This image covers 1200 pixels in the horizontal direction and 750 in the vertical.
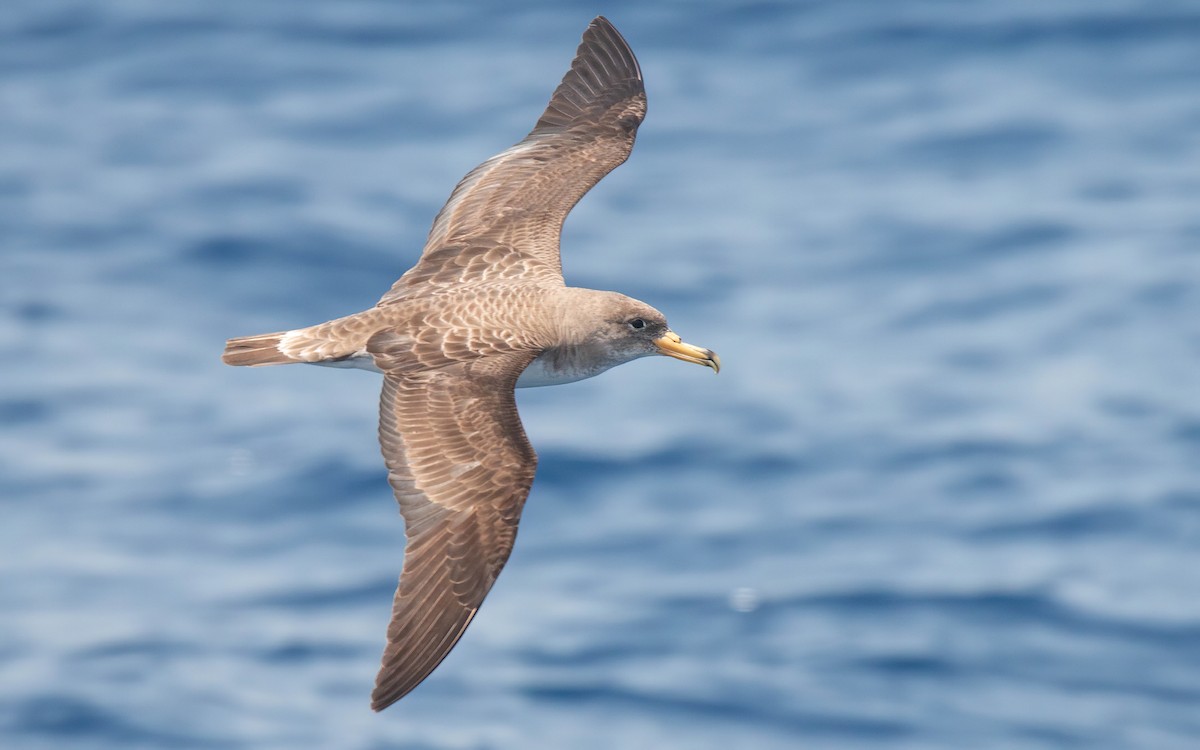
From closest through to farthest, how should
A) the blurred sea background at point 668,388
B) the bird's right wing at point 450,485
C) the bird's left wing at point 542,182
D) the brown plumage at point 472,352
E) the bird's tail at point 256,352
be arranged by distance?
the bird's right wing at point 450,485, the brown plumage at point 472,352, the bird's tail at point 256,352, the bird's left wing at point 542,182, the blurred sea background at point 668,388

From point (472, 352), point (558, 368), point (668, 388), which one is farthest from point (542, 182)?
point (668, 388)

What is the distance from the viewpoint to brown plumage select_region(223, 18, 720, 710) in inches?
397

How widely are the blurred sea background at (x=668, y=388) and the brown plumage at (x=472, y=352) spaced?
1083 centimetres

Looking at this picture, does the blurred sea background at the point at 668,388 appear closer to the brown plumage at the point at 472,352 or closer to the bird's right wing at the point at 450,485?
the brown plumage at the point at 472,352

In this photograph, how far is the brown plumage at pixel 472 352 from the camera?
10.1 m

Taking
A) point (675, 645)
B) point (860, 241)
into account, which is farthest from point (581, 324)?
point (860, 241)

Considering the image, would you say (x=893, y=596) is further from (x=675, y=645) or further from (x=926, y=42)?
(x=926, y=42)

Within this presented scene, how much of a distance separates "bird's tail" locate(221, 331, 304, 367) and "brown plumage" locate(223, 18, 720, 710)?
0.01 meters

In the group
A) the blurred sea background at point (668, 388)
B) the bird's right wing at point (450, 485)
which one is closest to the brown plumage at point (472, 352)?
the bird's right wing at point (450, 485)

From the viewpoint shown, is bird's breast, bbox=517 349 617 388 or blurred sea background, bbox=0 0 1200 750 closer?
bird's breast, bbox=517 349 617 388

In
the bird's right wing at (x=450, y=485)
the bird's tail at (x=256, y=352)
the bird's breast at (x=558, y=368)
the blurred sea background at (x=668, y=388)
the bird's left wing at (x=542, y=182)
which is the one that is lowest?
the bird's right wing at (x=450, y=485)

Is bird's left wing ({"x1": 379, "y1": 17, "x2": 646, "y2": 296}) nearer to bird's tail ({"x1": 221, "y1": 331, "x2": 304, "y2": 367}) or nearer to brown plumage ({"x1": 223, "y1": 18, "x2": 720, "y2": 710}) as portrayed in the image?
brown plumage ({"x1": 223, "y1": 18, "x2": 720, "y2": 710})

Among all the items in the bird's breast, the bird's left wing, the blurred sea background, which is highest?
the blurred sea background

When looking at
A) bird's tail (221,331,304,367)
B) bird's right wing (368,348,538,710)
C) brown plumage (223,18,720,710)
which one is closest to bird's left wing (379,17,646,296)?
brown plumage (223,18,720,710)
